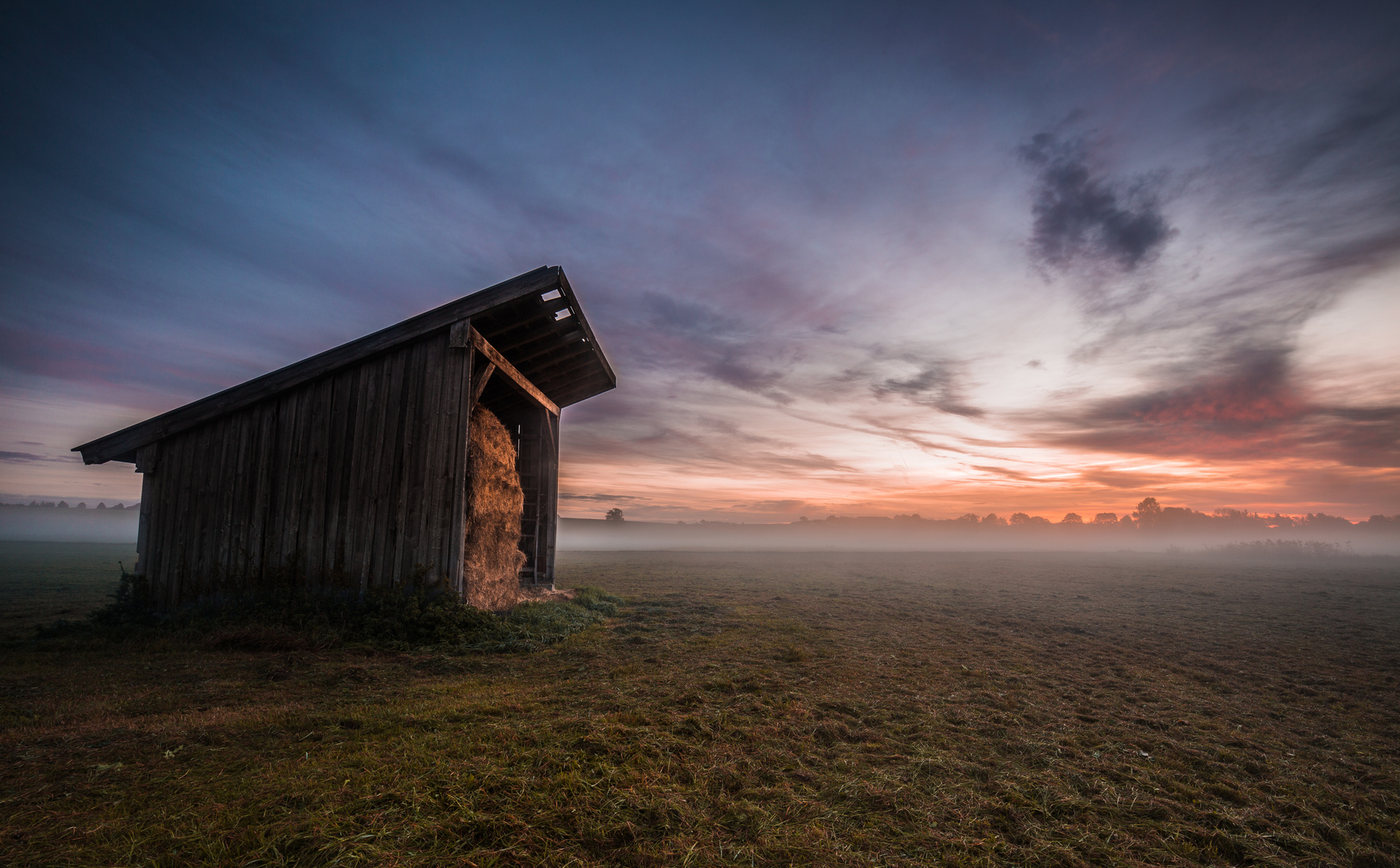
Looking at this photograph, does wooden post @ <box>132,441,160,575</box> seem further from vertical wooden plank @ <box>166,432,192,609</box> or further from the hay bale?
the hay bale

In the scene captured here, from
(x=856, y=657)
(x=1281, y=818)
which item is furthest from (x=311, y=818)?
(x=856, y=657)

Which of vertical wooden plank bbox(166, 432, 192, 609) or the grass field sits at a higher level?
vertical wooden plank bbox(166, 432, 192, 609)


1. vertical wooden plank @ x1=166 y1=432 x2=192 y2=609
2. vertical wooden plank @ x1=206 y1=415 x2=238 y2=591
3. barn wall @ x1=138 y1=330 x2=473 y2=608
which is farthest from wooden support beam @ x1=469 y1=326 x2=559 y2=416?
vertical wooden plank @ x1=166 y1=432 x2=192 y2=609

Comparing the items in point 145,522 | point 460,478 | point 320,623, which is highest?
point 460,478

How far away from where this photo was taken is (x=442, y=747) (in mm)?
5043

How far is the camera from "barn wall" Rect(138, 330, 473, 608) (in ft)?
35.6

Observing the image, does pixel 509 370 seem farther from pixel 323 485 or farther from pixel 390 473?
pixel 323 485

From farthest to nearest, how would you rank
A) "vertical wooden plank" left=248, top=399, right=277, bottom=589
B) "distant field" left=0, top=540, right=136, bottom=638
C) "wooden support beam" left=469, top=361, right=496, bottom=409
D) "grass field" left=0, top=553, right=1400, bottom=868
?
"distant field" left=0, top=540, right=136, bottom=638 → "wooden support beam" left=469, top=361, right=496, bottom=409 → "vertical wooden plank" left=248, top=399, right=277, bottom=589 → "grass field" left=0, top=553, right=1400, bottom=868

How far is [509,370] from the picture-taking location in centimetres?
1350

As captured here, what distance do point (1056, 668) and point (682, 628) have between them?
7825mm

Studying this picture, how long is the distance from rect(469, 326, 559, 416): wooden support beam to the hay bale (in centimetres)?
117

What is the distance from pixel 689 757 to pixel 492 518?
9.75 metres

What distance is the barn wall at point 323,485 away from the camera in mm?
10844

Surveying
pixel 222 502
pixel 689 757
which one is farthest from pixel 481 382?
pixel 689 757
